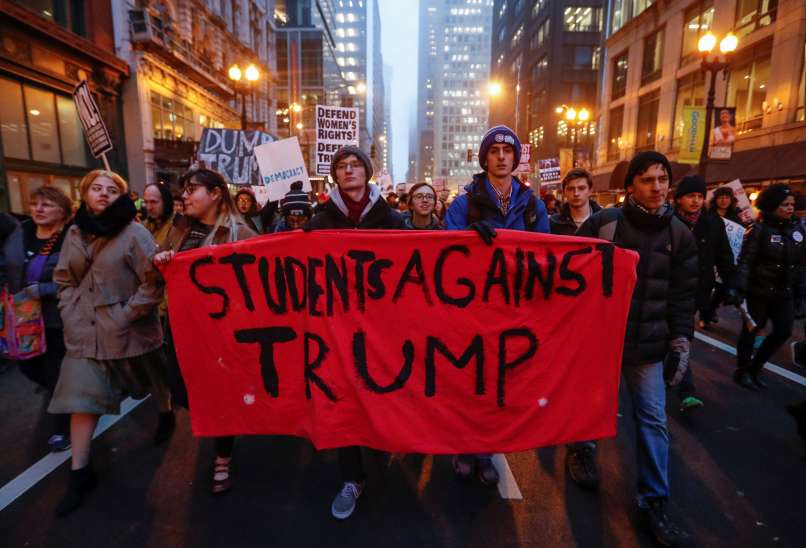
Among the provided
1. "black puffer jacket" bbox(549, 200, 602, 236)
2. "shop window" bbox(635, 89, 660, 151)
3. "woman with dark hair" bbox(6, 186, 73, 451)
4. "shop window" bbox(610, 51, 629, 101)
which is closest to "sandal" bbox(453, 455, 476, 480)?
"black puffer jacket" bbox(549, 200, 602, 236)

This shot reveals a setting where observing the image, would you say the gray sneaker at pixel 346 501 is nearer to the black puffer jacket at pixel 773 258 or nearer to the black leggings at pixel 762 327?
the black puffer jacket at pixel 773 258

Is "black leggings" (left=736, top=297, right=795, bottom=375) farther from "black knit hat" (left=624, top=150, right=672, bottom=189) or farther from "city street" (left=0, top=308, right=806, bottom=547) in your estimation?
"black knit hat" (left=624, top=150, right=672, bottom=189)

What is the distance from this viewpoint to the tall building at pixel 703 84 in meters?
16.2

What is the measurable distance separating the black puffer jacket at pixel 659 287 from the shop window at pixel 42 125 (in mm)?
17897

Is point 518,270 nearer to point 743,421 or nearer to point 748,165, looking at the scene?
point 743,421

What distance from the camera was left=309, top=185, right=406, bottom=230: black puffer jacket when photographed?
127 inches

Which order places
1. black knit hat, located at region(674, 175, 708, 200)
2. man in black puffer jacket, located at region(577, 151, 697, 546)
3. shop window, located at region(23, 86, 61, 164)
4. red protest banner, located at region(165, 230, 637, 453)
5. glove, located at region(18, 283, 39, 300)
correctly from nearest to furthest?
1. man in black puffer jacket, located at region(577, 151, 697, 546)
2. red protest banner, located at region(165, 230, 637, 453)
3. glove, located at region(18, 283, 39, 300)
4. black knit hat, located at region(674, 175, 708, 200)
5. shop window, located at region(23, 86, 61, 164)

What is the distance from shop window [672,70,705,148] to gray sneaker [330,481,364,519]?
2490 centimetres

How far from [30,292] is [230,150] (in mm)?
8137

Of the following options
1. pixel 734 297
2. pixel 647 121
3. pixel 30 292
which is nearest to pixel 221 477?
pixel 30 292

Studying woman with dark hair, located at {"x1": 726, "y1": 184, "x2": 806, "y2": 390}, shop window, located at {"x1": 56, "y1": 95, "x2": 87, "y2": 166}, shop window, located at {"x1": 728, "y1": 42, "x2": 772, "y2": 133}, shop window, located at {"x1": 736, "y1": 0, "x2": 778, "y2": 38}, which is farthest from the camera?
shop window, located at {"x1": 728, "y1": 42, "x2": 772, "y2": 133}

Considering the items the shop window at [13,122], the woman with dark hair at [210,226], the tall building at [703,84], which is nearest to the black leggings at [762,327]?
the woman with dark hair at [210,226]

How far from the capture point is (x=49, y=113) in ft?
49.3

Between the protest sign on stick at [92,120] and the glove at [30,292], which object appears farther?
the protest sign on stick at [92,120]
